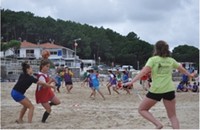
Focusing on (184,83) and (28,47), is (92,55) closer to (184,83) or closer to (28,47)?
(28,47)

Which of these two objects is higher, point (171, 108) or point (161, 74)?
point (161, 74)

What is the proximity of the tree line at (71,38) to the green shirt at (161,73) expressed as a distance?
9971cm

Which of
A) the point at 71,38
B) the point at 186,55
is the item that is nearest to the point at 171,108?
the point at 71,38

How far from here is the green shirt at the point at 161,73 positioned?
272 inches

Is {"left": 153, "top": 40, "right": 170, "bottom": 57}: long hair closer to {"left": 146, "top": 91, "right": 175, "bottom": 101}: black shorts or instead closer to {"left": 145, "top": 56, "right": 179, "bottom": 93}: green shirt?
{"left": 145, "top": 56, "right": 179, "bottom": 93}: green shirt

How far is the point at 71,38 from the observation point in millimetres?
112500

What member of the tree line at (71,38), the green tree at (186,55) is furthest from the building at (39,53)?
the green tree at (186,55)

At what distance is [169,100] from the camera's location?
276 inches

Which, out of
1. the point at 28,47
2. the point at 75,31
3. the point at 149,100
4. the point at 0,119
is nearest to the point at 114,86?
the point at 0,119

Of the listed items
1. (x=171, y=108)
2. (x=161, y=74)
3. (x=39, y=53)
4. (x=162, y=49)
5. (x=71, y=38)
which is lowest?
(x=171, y=108)

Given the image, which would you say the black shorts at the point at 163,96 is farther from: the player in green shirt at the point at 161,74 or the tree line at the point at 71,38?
the tree line at the point at 71,38

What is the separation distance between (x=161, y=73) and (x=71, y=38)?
348ft

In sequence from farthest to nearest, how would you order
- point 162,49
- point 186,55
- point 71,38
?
point 186,55 → point 71,38 → point 162,49

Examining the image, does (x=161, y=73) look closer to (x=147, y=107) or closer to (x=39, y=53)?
(x=147, y=107)
